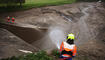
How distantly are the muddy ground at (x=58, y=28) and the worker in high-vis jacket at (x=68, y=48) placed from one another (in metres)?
3.24

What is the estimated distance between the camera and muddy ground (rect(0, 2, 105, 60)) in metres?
10.8

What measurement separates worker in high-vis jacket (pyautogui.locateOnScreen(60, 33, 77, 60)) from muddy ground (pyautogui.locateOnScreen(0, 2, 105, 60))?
324 centimetres

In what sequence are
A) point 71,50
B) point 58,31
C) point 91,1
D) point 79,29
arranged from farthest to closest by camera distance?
point 91,1 < point 79,29 < point 58,31 < point 71,50

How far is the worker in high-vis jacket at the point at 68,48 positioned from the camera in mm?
4559

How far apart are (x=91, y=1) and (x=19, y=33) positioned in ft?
86.5

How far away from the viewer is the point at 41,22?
640 inches

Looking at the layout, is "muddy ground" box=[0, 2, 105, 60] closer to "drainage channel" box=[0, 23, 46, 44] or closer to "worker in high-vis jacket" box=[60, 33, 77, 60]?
"drainage channel" box=[0, 23, 46, 44]

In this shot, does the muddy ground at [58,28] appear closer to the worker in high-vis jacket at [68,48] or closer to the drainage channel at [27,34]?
the drainage channel at [27,34]

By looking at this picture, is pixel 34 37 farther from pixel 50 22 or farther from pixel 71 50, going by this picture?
pixel 71 50

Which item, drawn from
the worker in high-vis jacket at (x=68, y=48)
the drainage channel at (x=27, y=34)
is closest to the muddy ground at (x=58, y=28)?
the drainage channel at (x=27, y=34)

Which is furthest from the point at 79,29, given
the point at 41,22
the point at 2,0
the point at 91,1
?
the point at 91,1

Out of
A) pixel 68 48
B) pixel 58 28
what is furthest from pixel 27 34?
pixel 68 48

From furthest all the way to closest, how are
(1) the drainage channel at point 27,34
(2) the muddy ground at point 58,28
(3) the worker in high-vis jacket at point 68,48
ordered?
(1) the drainage channel at point 27,34 < (2) the muddy ground at point 58,28 < (3) the worker in high-vis jacket at point 68,48

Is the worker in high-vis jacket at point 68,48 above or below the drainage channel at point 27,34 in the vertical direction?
above
